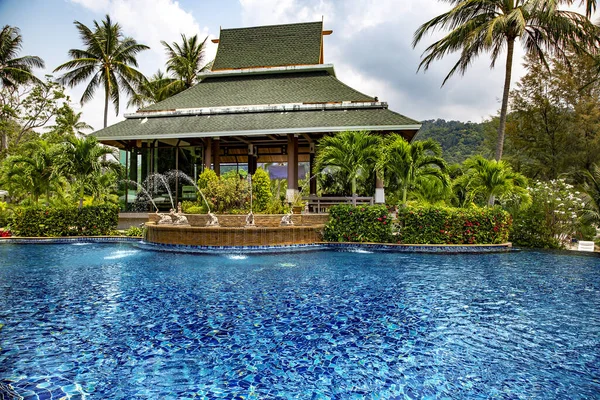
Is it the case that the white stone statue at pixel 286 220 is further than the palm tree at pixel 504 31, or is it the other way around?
the palm tree at pixel 504 31

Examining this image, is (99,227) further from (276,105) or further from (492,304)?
(492,304)

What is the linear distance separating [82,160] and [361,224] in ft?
35.3

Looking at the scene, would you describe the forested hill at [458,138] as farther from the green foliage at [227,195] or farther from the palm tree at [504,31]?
the green foliage at [227,195]

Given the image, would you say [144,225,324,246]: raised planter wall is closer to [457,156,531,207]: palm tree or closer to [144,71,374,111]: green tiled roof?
[457,156,531,207]: palm tree

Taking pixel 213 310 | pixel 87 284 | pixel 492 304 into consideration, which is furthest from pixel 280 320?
pixel 87 284

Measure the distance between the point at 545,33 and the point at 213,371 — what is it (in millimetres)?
19572

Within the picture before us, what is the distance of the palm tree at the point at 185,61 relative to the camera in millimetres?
30531

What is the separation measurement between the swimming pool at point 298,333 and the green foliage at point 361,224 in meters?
4.06

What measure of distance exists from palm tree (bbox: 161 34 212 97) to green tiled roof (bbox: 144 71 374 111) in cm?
875

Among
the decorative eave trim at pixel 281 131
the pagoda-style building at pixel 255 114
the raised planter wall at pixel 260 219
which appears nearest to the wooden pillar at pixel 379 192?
the pagoda-style building at pixel 255 114

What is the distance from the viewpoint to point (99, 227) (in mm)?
15430

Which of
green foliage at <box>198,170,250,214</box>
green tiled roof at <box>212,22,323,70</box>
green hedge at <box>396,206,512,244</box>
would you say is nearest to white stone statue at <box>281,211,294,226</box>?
green foliage at <box>198,170,250,214</box>

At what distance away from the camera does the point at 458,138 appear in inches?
1734

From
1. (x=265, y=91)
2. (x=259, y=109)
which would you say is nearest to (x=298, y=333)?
(x=259, y=109)
